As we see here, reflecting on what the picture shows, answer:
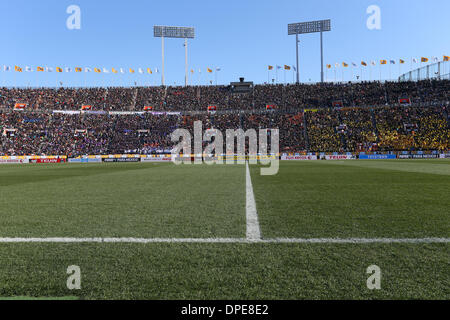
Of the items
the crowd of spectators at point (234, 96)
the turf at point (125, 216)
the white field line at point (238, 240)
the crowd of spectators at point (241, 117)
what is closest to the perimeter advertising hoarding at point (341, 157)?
the crowd of spectators at point (241, 117)

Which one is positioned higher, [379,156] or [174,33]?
[174,33]

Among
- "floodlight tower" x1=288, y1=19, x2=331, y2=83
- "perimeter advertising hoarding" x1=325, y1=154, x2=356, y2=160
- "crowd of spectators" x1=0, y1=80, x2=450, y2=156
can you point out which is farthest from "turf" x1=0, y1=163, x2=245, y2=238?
"floodlight tower" x1=288, y1=19, x2=331, y2=83

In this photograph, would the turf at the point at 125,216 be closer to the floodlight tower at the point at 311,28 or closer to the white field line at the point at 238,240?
the white field line at the point at 238,240

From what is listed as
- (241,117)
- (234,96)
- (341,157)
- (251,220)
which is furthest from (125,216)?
(234,96)

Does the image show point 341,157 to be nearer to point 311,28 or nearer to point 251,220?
point 311,28

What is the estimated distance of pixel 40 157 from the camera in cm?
4794

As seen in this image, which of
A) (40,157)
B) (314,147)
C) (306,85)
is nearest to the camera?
(40,157)

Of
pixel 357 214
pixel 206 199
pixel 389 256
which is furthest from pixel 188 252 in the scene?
pixel 206 199

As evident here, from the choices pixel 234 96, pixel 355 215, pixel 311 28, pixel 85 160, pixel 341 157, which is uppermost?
pixel 311 28

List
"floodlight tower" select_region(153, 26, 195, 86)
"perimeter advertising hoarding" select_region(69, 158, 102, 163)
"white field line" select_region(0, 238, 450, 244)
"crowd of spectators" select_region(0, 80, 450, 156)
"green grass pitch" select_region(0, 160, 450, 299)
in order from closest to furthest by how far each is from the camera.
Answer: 1. "green grass pitch" select_region(0, 160, 450, 299)
2. "white field line" select_region(0, 238, 450, 244)
3. "perimeter advertising hoarding" select_region(69, 158, 102, 163)
4. "crowd of spectators" select_region(0, 80, 450, 156)
5. "floodlight tower" select_region(153, 26, 195, 86)

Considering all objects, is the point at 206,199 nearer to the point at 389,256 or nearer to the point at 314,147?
the point at 389,256

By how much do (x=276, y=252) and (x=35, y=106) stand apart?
217ft

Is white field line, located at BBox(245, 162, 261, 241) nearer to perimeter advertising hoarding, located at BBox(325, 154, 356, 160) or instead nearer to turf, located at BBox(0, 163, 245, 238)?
turf, located at BBox(0, 163, 245, 238)
